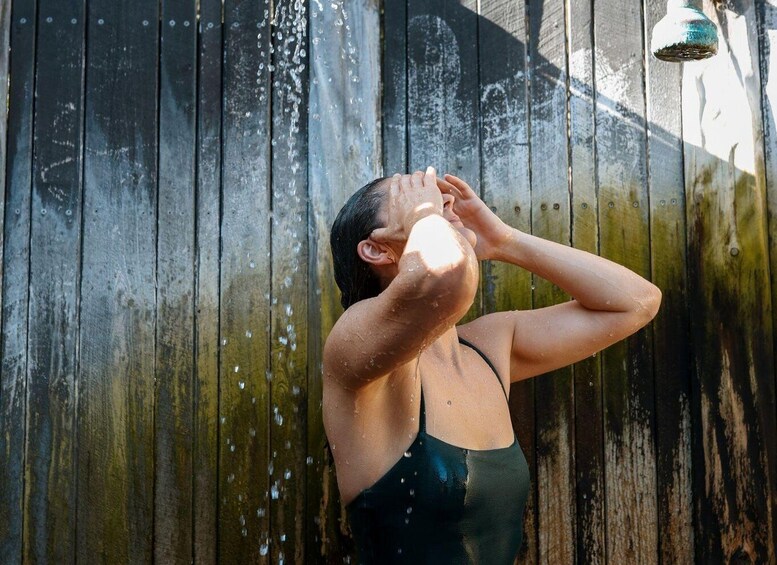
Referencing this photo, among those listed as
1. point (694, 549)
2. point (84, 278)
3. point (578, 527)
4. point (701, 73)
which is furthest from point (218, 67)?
point (694, 549)

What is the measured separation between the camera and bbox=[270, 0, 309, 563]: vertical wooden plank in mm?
2934

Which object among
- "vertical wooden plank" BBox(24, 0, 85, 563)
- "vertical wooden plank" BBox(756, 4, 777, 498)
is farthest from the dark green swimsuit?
"vertical wooden plank" BBox(756, 4, 777, 498)

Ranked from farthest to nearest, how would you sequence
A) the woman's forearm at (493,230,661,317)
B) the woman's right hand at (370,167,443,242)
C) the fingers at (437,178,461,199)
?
the woman's forearm at (493,230,661,317) → the fingers at (437,178,461,199) → the woman's right hand at (370,167,443,242)

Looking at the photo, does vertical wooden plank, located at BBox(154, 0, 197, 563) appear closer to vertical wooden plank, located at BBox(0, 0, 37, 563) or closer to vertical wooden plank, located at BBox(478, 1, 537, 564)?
vertical wooden plank, located at BBox(0, 0, 37, 563)

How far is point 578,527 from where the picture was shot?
2.89 meters

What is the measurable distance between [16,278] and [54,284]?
0.14 meters

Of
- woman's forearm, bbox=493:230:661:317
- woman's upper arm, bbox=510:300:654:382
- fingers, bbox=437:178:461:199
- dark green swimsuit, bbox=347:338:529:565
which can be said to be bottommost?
dark green swimsuit, bbox=347:338:529:565

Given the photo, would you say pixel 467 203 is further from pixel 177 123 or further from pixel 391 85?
pixel 177 123

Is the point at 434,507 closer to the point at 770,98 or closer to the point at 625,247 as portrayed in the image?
the point at 625,247

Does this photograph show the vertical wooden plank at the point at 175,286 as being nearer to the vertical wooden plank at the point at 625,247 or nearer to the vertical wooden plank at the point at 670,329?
the vertical wooden plank at the point at 625,247

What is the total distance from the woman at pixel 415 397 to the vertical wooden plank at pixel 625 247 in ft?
2.07

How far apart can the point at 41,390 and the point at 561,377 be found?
1.75 metres

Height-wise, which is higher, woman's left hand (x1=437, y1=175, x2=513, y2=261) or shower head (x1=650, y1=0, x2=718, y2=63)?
shower head (x1=650, y1=0, x2=718, y2=63)

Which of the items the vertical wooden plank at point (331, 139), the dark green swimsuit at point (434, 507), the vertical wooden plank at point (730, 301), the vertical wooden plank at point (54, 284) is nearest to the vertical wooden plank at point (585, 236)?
the vertical wooden plank at point (730, 301)
